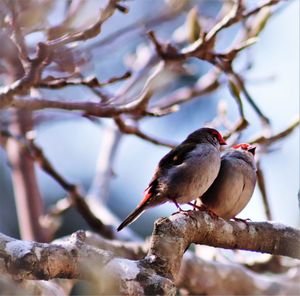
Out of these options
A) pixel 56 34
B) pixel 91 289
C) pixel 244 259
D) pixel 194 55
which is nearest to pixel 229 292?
Answer: pixel 244 259

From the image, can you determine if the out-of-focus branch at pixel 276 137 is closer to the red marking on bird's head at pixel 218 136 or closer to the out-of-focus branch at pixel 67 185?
the red marking on bird's head at pixel 218 136

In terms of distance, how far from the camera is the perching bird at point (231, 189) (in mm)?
4805

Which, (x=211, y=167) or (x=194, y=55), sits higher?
(x=194, y=55)

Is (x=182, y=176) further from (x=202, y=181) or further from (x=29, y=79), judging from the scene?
(x=29, y=79)

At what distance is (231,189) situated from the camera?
4.80 m

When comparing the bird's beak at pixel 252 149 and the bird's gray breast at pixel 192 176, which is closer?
the bird's gray breast at pixel 192 176

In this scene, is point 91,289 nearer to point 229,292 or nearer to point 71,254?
point 71,254

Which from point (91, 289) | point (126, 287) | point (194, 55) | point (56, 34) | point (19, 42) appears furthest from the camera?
point (194, 55)

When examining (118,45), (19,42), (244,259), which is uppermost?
(19,42)

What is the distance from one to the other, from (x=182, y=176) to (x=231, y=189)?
32 centimetres

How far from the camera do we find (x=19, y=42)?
4066 millimetres

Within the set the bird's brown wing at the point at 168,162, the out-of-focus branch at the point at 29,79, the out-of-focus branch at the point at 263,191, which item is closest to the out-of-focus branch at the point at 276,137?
the out-of-focus branch at the point at 263,191

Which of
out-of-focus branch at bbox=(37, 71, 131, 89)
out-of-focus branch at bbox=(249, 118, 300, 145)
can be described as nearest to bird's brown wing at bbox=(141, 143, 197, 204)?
out-of-focus branch at bbox=(37, 71, 131, 89)

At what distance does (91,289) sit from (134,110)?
89.5 inches
